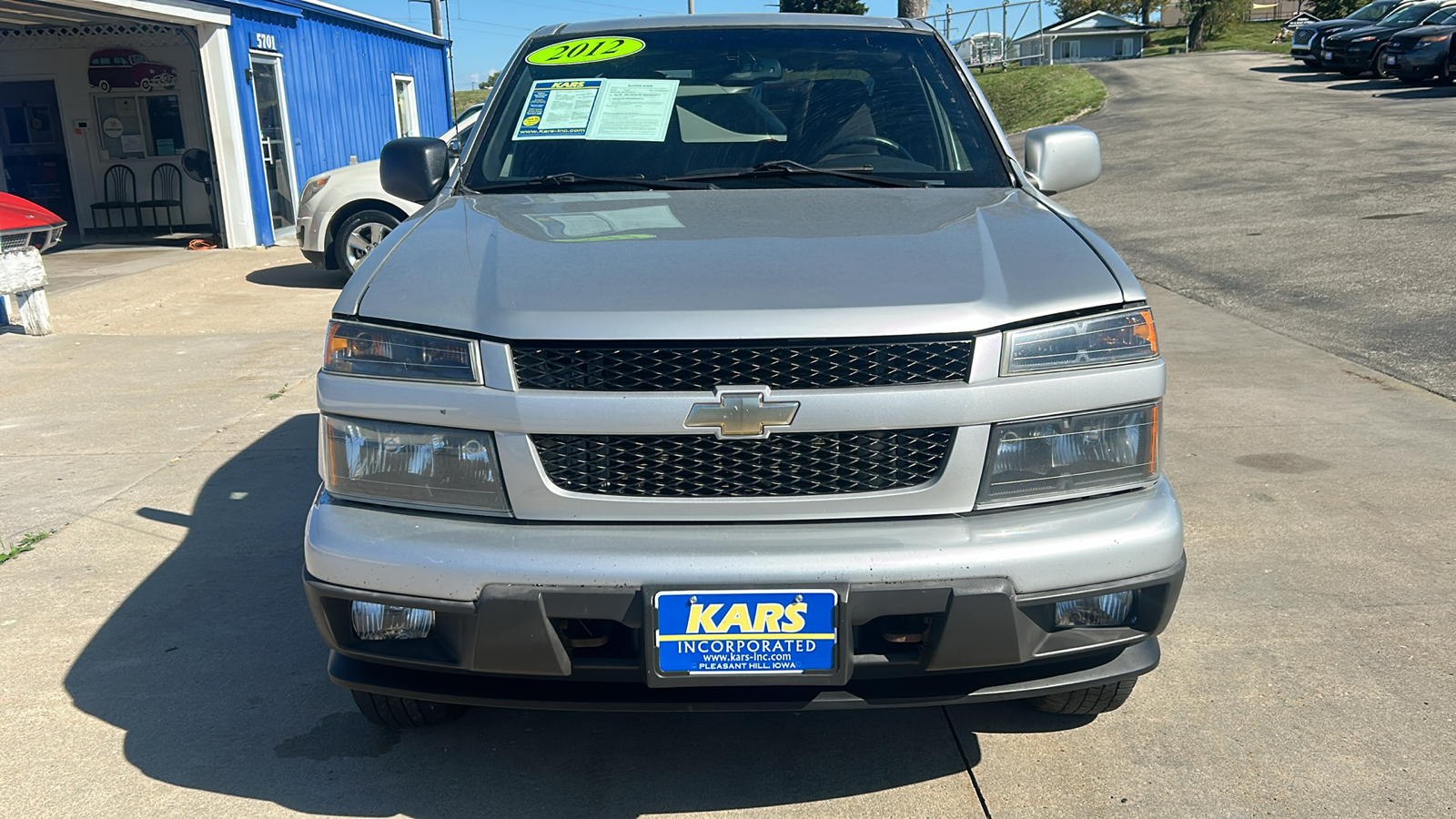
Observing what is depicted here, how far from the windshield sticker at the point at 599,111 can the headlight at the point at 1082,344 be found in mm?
1544

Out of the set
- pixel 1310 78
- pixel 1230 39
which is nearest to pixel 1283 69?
pixel 1310 78

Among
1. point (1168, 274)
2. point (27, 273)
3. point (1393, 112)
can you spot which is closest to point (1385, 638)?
point (1168, 274)

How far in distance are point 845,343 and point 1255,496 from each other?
295 centimetres

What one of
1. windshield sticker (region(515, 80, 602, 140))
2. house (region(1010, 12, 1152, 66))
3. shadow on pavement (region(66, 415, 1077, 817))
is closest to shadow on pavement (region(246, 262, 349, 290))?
windshield sticker (region(515, 80, 602, 140))

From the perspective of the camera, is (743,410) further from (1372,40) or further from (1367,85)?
(1372,40)

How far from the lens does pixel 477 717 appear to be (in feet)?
9.87

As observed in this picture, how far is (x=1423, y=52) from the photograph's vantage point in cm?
2223

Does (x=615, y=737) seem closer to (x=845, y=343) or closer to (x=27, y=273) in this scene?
(x=845, y=343)

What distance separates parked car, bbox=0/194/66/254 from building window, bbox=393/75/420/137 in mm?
12753

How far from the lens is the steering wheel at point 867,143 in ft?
11.4

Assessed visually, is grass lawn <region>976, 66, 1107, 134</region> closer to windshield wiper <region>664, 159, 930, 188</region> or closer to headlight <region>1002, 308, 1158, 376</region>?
windshield wiper <region>664, 159, 930, 188</region>

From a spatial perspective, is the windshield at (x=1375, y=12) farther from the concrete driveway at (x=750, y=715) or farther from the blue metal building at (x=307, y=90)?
the concrete driveway at (x=750, y=715)

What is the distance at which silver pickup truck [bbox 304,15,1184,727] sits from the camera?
2.22 m

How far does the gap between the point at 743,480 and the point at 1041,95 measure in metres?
31.0
